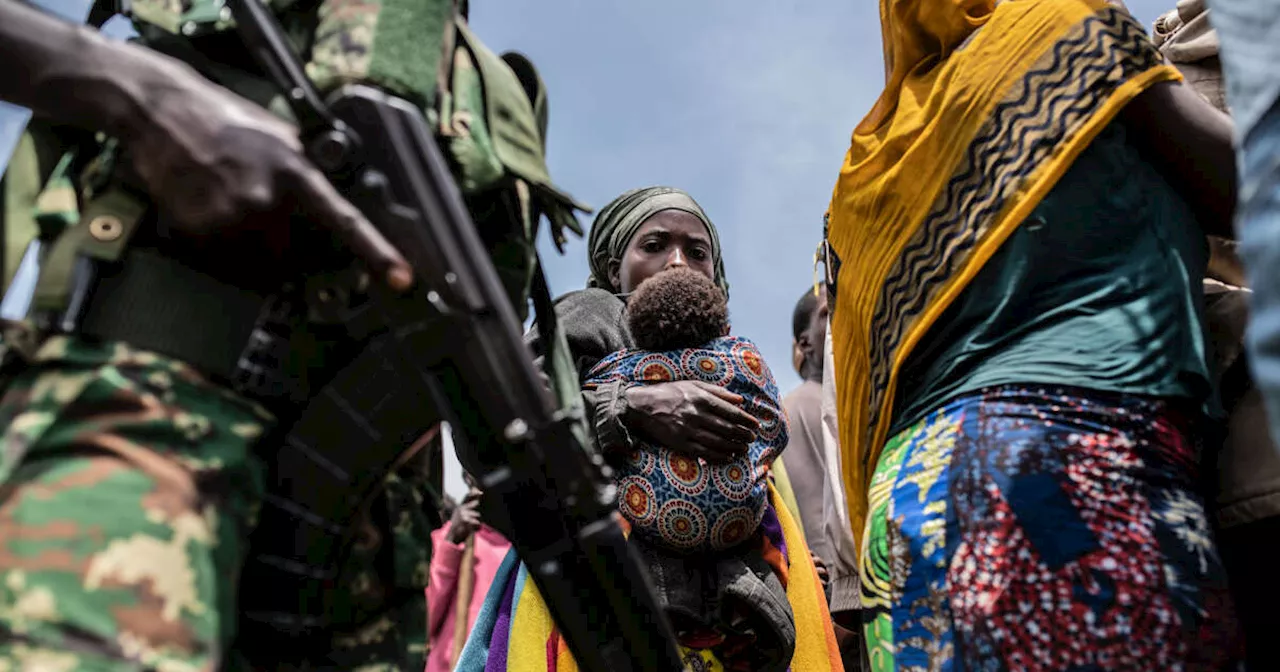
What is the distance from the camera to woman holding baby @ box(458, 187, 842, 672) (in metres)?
2.76

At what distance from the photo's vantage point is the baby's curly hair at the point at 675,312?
9.87 feet

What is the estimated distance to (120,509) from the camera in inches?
46.3

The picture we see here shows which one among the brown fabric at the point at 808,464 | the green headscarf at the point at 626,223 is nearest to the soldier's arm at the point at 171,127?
the green headscarf at the point at 626,223

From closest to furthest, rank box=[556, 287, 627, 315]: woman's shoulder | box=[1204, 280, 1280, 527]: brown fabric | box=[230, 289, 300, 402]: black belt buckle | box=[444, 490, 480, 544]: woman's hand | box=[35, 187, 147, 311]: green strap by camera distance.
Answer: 1. box=[35, 187, 147, 311]: green strap
2. box=[230, 289, 300, 402]: black belt buckle
3. box=[1204, 280, 1280, 527]: brown fabric
4. box=[556, 287, 627, 315]: woman's shoulder
5. box=[444, 490, 480, 544]: woman's hand

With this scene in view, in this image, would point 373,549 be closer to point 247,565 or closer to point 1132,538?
point 247,565

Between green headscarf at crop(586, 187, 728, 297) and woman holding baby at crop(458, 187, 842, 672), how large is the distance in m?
0.42

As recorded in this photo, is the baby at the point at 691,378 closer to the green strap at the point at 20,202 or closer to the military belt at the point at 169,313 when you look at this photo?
the military belt at the point at 169,313

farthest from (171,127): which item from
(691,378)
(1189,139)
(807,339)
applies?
(807,339)

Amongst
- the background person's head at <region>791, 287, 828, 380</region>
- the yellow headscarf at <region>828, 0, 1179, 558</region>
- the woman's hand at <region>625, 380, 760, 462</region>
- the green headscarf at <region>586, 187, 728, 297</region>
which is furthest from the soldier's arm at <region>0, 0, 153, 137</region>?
the background person's head at <region>791, 287, 828, 380</region>

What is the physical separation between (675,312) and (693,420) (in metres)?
0.35

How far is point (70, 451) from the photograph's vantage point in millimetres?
1200

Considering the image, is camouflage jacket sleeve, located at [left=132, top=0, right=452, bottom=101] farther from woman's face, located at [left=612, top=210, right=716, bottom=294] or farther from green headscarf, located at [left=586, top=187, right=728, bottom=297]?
green headscarf, located at [left=586, top=187, right=728, bottom=297]

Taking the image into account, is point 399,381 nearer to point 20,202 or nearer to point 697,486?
point 20,202

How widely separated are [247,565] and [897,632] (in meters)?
1.16
